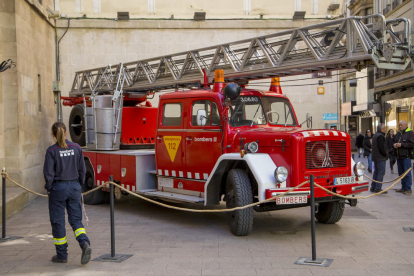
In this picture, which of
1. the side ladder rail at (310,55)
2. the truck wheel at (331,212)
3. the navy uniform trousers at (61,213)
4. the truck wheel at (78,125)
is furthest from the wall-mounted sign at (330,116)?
the navy uniform trousers at (61,213)

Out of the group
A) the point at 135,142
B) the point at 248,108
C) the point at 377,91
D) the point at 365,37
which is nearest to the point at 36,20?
the point at 135,142

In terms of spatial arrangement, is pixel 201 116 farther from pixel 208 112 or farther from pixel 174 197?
pixel 174 197

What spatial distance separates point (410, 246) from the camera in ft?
22.3

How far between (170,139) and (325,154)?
9.95 feet

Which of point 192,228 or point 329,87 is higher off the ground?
point 329,87

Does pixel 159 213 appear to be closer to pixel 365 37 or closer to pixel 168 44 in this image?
pixel 365 37

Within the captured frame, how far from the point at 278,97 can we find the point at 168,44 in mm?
10203

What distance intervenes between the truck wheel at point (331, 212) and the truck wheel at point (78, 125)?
6.39 m

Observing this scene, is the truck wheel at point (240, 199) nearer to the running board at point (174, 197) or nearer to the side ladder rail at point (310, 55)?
the running board at point (174, 197)

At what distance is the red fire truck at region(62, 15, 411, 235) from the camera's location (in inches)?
289

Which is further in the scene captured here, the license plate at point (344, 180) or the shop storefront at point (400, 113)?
the shop storefront at point (400, 113)

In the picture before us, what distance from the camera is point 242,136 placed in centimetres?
790

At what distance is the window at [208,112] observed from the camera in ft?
27.4

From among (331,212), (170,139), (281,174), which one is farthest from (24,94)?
(331,212)
